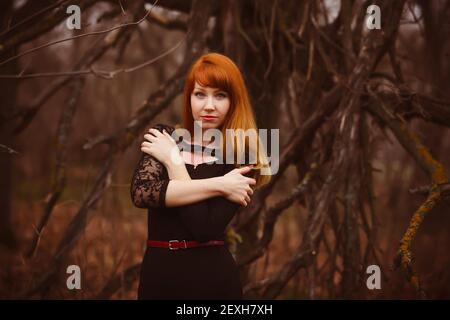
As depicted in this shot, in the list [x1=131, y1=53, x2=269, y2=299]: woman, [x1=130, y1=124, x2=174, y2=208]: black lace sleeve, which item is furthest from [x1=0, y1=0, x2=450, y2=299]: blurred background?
[x1=130, y1=124, x2=174, y2=208]: black lace sleeve

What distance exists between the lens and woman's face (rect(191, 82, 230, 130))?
202 centimetres

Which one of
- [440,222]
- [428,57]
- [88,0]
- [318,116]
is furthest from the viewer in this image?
[440,222]

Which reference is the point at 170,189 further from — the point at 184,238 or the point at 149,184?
the point at 184,238

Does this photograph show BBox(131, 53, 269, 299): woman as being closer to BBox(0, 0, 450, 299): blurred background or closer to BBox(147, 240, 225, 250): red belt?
BBox(147, 240, 225, 250): red belt

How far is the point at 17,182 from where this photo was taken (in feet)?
38.0

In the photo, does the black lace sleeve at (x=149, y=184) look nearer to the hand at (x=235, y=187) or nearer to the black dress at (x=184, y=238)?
the black dress at (x=184, y=238)

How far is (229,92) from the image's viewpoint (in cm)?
204

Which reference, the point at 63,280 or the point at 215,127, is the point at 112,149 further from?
the point at 215,127

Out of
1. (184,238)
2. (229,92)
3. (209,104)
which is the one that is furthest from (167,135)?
(184,238)

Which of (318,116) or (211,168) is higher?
(318,116)

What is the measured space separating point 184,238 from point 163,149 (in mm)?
372

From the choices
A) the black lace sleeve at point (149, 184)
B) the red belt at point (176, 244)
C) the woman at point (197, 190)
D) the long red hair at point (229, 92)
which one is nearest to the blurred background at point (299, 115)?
the long red hair at point (229, 92)

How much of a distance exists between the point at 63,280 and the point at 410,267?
7.55ft
